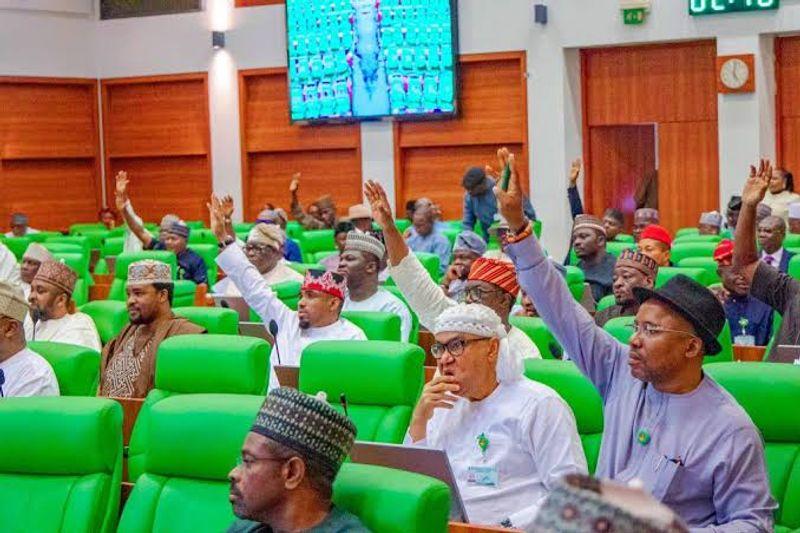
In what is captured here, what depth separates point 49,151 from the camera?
18562 mm

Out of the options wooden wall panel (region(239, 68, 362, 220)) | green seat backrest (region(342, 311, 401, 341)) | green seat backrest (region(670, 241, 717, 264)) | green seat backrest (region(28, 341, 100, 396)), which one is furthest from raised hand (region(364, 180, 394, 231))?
wooden wall panel (region(239, 68, 362, 220))

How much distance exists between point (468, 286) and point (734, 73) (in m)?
9.12

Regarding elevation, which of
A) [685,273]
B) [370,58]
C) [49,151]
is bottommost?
[685,273]

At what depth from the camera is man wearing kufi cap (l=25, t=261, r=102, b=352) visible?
7.16 m

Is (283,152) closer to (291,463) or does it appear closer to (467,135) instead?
(467,135)

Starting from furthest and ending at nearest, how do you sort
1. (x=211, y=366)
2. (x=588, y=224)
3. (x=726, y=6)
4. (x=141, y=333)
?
(x=726, y=6) → (x=588, y=224) → (x=141, y=333) → (x=211, y=366)

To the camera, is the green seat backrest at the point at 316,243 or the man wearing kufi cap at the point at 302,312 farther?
the green seat backrest at the point at 316,243

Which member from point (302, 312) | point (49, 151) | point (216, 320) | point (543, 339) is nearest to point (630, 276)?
point (543, 339)

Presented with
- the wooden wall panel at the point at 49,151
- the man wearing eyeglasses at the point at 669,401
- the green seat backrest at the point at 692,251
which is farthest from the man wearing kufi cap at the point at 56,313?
the wooden wall panel at the point at 49,151

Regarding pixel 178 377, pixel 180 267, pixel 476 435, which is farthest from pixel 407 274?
pixel 180 267

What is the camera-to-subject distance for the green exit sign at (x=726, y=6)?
13781 millimetres

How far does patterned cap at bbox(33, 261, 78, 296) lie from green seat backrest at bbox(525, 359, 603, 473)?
3248mm

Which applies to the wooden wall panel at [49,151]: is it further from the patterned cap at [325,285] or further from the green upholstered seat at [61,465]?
the green upholstered seat at [61,465]

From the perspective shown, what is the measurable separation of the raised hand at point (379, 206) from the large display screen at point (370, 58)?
10.6 m
